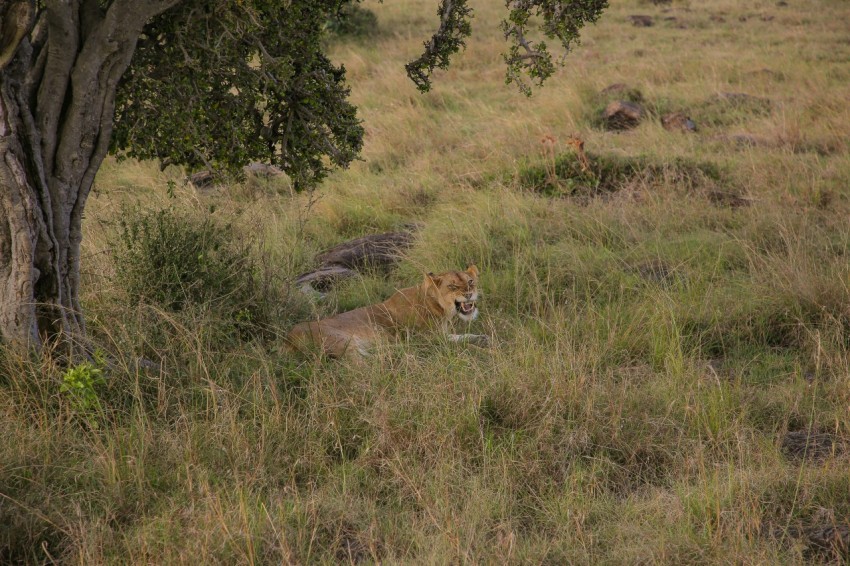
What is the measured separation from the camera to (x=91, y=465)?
4578 mm

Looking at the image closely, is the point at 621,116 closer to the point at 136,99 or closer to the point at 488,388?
the point at 488,388

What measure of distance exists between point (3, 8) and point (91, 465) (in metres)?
2.46

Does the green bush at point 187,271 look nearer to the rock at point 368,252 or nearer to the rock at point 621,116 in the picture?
the rock at point 368,252

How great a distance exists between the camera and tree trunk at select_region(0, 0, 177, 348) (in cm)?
509

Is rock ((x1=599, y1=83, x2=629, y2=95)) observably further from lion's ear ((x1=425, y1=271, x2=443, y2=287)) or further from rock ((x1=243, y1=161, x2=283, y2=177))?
lion's ear ((x1=425, y1=271, x2=443, y2=287))

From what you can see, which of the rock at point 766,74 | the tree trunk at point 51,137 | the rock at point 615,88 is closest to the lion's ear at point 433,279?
the tree trunk at point 51,137

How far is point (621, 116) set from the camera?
13367 mm

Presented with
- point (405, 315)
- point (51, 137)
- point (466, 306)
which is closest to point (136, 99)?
point (51, 137)

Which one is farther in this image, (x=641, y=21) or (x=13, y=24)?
(x=641, y=21)

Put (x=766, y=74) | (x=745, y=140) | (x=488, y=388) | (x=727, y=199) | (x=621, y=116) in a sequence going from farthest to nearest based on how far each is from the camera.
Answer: (x=766, y=74) < (x=621, y=116) < (x=745, y=140) < (x=727, y=199) < (x=488, y=388)

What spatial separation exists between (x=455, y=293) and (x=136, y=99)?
2826 millimetres

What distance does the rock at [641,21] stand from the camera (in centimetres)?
2262

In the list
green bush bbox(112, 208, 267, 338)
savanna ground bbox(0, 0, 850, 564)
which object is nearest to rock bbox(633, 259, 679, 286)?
savanna ground bbox(0, 0, 850, 564)

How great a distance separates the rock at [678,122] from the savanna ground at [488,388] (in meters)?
1.98
